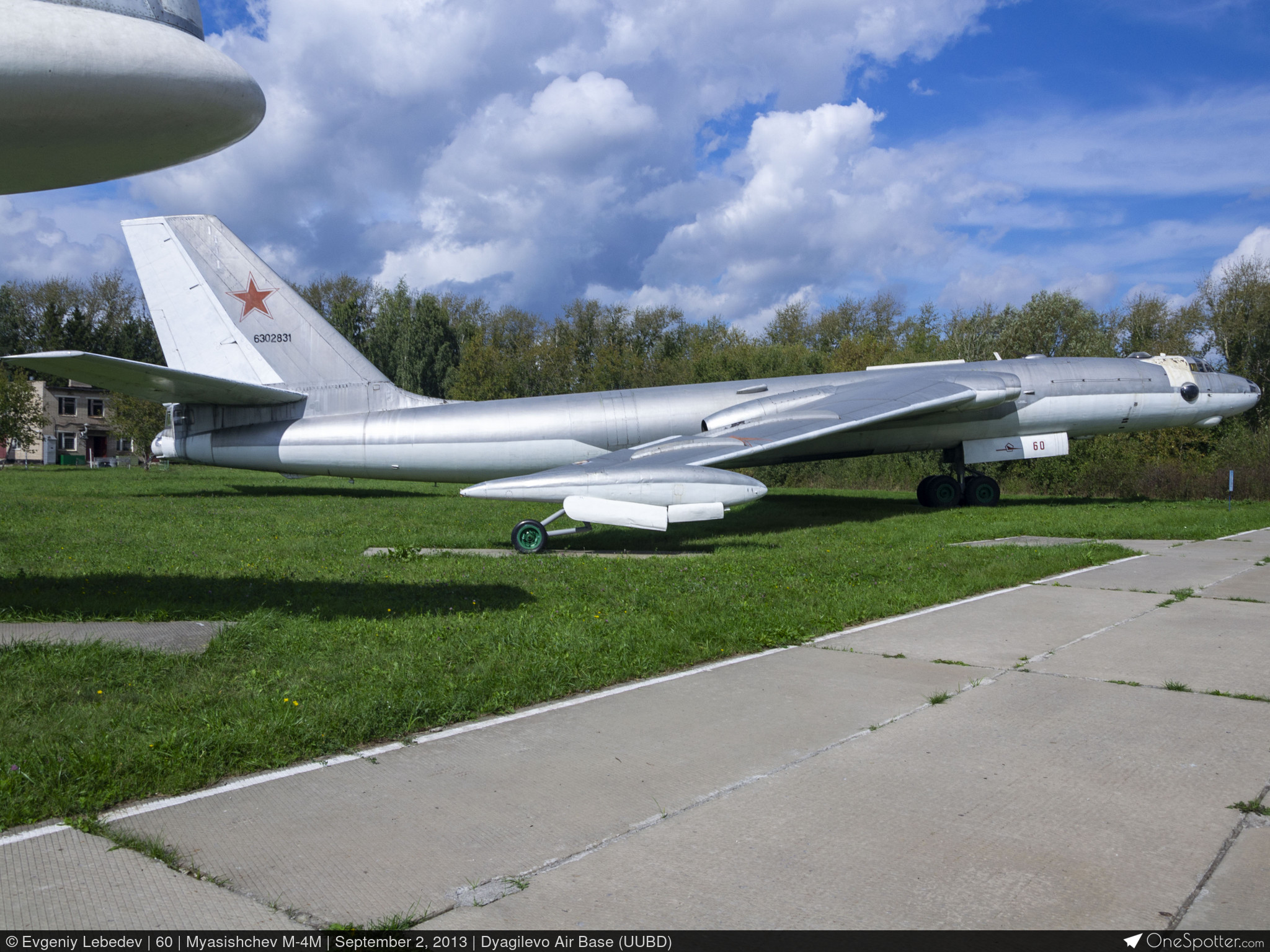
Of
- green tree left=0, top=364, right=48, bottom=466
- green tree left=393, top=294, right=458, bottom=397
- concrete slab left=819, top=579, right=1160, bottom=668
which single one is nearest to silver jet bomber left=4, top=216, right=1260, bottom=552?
concrete slab left=819, top=579, right=1160, bottom=668

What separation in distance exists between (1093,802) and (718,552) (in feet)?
26.1

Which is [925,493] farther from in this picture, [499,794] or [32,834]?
[32,834]

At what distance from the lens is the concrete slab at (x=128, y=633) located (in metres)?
5.38

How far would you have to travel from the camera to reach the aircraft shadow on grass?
21.8 ft

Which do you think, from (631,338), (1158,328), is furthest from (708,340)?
(1158,328)

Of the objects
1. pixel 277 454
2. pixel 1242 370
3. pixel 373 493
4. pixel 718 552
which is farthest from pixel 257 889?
pixel 1242 370

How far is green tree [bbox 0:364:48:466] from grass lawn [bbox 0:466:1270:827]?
3764 cm

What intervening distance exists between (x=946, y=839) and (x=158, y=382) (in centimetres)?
Answer: 1736

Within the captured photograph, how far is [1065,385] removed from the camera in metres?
17.1

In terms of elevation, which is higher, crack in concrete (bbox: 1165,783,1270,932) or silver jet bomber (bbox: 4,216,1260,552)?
silver jet bomber (bbox: 4,216,1260,552)

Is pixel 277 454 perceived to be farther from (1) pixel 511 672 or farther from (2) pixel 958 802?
(2) pixel 958 802

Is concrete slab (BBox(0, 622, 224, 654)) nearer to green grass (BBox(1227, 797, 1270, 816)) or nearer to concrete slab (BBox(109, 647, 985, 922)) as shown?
concrete slab (BBox(109, 647, 985, 922))

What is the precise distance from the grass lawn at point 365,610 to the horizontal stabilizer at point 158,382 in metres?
2.58

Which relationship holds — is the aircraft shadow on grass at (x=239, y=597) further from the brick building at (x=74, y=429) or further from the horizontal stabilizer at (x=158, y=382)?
the brick building at (x=74, y=429)
